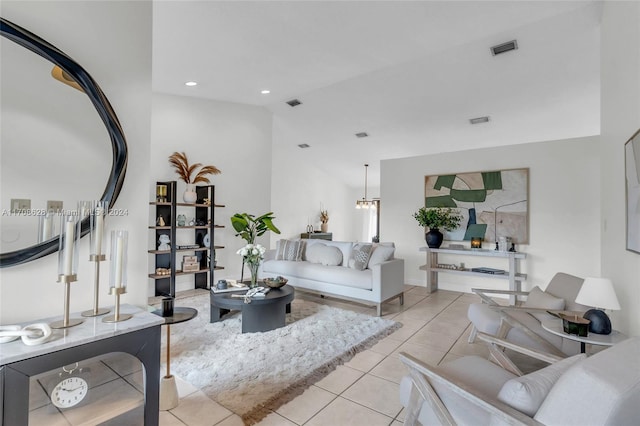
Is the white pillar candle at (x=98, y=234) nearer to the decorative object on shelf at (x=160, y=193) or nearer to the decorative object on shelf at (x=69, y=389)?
the decorative object on shelf at (x=69, y=389)

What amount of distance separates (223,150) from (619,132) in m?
5.38

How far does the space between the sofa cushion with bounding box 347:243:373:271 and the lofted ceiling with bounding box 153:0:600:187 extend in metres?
2.46

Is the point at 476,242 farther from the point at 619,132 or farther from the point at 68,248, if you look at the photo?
the point at 68,248

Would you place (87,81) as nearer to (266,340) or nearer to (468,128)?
(266,340)

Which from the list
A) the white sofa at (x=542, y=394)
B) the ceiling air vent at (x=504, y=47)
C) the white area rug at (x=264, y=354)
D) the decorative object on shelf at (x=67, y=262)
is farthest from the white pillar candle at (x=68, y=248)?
the ceiling air vent at (x=504, y=47)

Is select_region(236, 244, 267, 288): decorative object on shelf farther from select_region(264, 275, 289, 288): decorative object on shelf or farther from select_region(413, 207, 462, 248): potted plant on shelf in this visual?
select_region(413, 207, 462, 248): potted plant on shelf

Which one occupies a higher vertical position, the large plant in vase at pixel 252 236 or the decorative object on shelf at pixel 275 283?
the large plant in vase at pixel 252 236

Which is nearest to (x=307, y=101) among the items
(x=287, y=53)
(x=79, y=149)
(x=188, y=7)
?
(x=287, y=53)

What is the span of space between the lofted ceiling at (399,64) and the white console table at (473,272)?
1603mm

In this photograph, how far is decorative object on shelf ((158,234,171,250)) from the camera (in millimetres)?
4883

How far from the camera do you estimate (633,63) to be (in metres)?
2.03

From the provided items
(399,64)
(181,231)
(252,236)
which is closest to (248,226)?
(252,236)

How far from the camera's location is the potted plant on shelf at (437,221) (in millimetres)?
5297

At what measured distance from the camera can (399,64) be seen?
4164 millimetres
